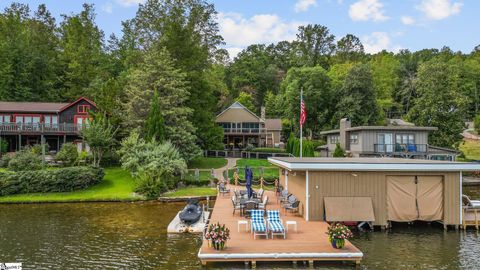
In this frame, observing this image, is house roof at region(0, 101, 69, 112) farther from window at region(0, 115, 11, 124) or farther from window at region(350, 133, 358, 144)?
window at region(350, 133, 358, 144)

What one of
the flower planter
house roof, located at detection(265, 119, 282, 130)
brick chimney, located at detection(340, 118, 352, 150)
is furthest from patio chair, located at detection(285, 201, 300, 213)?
house roof, located at detection(265, 119, 282, 130)

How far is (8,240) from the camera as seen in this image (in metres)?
17.5

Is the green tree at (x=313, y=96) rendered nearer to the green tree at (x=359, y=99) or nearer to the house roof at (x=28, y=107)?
the green tree at (x=359, y=99)

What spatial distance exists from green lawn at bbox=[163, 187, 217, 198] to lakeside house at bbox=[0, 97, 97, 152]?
1905 cm

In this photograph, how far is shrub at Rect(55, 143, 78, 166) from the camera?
3656 centimetres

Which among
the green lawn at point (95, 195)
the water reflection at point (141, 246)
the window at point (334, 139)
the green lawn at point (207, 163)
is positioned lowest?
the water reflection at point (141, 246)

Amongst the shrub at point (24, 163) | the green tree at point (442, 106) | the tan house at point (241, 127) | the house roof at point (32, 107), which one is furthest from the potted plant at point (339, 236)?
the tan house at point (241, 127)

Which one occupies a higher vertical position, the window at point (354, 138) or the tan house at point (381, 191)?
the window at point (354, 138)

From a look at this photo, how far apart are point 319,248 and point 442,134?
41.7 metres

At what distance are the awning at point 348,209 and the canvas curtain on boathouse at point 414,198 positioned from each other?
49.2 inches

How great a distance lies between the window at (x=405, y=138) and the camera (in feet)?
130

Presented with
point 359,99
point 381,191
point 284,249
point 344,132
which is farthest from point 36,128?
point 359,99

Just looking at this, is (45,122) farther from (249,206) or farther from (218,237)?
(218,237)

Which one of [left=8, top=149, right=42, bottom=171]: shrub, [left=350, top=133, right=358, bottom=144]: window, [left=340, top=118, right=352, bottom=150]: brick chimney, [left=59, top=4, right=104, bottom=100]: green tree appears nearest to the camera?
[left=8, top=149, right=42, bottom=171]: shrub
